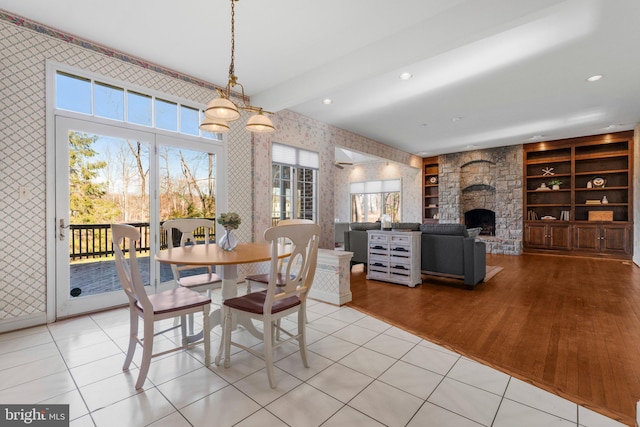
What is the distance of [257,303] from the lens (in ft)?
6.59

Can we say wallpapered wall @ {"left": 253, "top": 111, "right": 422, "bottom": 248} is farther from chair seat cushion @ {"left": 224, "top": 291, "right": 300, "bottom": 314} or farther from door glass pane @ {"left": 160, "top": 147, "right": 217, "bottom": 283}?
chair seat cushion @ {"left": 224, "top": 291, "right": 300, "bottom": 314}

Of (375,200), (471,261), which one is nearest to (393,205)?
(375,200)

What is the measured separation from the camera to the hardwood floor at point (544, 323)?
192 centimetres

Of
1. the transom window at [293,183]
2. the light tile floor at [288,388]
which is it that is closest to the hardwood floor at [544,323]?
the light tile floor at [288,388]

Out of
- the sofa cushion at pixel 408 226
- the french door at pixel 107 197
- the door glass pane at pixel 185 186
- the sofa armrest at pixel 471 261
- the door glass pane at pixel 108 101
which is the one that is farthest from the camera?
the sofa cushion at pixel 408 226

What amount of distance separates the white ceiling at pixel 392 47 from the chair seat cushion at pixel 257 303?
2.45m

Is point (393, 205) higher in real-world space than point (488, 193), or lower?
lower

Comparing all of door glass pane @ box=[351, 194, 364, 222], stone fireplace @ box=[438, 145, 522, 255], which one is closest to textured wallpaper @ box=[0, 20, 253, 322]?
stone fireplace @ box=[438, 145, 522, 255]

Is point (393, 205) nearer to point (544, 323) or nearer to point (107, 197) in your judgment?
point (544, 323)

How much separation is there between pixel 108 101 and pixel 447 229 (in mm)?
4690

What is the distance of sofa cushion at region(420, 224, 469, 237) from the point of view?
429 centimetres

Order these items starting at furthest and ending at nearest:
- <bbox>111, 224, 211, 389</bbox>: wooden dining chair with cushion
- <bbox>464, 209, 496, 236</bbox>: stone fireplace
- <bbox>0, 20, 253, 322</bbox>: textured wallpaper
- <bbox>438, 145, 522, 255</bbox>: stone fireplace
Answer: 1. <bbox>464, 209, 496, 236</bbox>: stone fireplace
2. <bbox>438, 145, 522, 255</bbox>: stone fireplace
3. <bbox>0, 20, 253, 322</bbox>: textured wallpaper
4. <bbox>111, 224, 211, 389</bbox>: wooden dining chair with cushion

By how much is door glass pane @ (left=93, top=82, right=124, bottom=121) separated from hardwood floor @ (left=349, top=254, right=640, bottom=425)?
3522 millimetres

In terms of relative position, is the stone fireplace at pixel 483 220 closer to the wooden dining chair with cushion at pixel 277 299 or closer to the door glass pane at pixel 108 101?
the wooden dining chair with cushion at pixel 277 299
